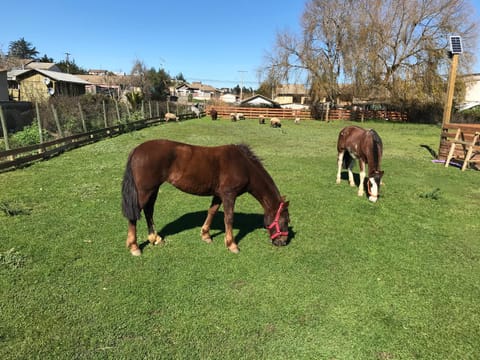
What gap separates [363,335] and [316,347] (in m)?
0.55

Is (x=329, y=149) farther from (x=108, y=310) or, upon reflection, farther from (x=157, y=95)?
(x=157, y=95)

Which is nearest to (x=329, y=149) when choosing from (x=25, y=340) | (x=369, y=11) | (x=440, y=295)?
(x=440, y=295)

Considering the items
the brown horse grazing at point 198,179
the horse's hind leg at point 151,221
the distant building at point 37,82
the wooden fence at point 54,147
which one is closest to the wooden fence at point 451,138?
the brown horse grazing at point 198,179

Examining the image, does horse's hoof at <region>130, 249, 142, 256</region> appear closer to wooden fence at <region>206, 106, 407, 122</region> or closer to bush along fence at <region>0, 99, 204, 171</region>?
bush along fence at <region>0, 99, 204, 171</region>

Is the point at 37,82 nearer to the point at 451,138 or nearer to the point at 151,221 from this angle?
the point at 151,221

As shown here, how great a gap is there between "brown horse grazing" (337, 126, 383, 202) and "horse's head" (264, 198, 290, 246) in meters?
3.48

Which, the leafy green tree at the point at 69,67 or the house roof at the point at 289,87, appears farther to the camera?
the leafy green tree at the point at 69,67

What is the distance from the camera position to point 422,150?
16281 mm

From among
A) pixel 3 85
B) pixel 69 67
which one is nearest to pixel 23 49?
pixel 69 67

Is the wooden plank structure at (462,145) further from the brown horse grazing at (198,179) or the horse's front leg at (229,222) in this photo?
the horse's front leg at (229,222)

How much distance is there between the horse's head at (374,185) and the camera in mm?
7121

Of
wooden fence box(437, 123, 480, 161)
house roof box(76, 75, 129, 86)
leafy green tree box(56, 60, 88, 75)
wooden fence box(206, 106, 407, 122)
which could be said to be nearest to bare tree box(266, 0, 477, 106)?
wooden fence box(206, 106, 407, 122)

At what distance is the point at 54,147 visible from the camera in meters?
12.7

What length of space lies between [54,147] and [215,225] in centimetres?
1013
